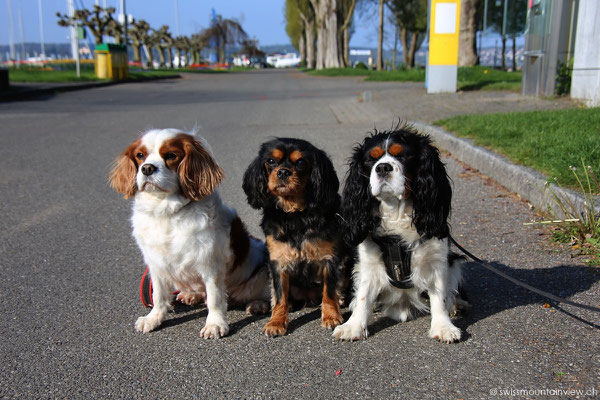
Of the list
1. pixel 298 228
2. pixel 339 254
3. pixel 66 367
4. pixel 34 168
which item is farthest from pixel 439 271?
pixel 34 168

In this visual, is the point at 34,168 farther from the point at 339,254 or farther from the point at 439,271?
the point at 439,271

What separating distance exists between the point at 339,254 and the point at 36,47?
194 meters

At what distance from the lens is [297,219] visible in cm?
338

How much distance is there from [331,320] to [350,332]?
22cm

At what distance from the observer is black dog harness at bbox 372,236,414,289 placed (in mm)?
3184

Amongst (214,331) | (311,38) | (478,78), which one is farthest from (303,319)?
(311,38)

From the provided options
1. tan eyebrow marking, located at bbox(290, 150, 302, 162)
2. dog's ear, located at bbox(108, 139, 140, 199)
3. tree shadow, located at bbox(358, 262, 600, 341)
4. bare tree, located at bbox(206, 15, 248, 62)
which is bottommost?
tree shadow, located at bbox(358, 262, 600, 341)

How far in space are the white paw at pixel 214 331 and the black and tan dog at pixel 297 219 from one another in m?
0.28

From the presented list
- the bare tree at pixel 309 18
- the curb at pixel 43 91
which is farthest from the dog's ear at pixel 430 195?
the bare tree at pixel 309 18

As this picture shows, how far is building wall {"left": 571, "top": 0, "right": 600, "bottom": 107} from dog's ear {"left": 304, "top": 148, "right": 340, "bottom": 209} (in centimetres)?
862

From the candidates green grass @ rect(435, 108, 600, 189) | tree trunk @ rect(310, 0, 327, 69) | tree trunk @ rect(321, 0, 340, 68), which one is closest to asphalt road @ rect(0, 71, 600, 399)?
green grass @ rect(435, 108, 600, 189)

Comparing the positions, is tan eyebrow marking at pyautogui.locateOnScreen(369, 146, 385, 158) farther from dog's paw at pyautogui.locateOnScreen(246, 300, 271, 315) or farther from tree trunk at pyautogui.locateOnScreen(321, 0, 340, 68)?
tree trunk at pyautogui.locateOnScreen(321, 0, 340, 68)

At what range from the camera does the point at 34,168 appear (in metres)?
8.12

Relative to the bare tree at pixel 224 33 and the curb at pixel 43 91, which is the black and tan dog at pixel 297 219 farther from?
the bare tree at pixel 224 33
